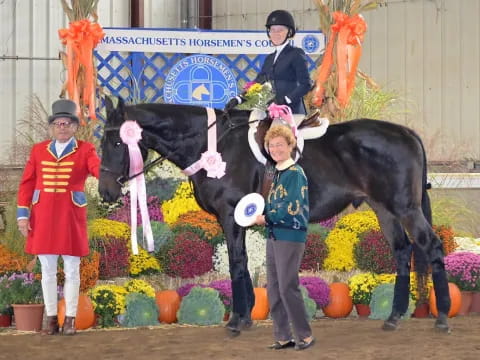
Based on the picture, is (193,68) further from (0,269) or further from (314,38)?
(0,269)

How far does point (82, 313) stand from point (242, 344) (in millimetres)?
1398

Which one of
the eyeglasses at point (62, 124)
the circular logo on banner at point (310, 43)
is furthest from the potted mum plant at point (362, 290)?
the circular logo on banner at point (310, 43)

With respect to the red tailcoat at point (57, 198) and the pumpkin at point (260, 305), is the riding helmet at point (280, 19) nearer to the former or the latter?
the red tailcoat at point (57, 198)

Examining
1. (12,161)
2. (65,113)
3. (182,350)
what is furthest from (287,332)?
(12,161)

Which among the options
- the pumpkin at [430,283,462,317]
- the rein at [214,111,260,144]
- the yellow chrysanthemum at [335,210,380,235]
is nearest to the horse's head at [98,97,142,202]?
the rein at [214,111,260,144]

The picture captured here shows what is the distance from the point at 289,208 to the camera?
17.9ft

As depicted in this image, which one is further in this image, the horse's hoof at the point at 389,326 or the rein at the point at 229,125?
the horse's hoof at the point at 389,326

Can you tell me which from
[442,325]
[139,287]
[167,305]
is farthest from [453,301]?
[139,287]

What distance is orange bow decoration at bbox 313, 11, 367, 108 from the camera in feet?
32.1

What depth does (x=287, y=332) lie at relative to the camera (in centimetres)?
574

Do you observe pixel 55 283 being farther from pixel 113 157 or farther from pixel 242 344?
pixel 242 344

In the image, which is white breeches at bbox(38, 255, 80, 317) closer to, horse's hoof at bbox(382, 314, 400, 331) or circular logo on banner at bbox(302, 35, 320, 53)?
horse's hoof at bbox(382, 314, 400, 331)

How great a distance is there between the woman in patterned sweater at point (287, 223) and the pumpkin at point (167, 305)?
1.71m

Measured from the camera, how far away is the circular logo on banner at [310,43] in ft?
42.2
